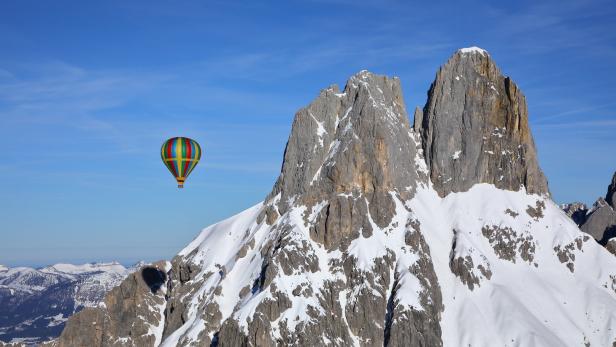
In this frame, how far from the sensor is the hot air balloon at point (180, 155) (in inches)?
5856

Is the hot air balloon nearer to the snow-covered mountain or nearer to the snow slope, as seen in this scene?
the snow-covered mountain

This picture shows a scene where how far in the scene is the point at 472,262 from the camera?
174 m

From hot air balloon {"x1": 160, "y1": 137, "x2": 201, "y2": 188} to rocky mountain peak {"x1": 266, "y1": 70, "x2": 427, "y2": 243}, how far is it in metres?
38.6

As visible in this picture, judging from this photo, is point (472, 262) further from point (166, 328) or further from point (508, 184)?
point (166, 328)

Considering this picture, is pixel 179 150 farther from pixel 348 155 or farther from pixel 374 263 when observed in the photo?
pixel 374 263

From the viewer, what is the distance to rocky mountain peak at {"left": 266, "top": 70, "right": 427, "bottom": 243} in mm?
181375

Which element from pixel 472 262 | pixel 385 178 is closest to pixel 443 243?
pixel 472 262

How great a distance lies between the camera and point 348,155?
7180 inches

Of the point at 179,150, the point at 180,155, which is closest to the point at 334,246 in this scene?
the point at 180,155

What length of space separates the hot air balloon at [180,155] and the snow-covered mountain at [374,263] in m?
30.1

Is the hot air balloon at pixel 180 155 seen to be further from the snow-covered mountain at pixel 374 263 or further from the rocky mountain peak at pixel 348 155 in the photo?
the rocky mountain peak at pixel 348 155

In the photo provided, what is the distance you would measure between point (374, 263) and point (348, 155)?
99.3 feet

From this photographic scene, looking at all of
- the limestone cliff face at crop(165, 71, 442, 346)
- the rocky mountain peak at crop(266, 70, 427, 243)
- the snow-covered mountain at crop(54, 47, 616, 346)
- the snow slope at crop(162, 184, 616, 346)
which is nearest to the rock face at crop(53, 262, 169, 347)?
the snow-covered mountain at crop(54, 47, 616, 346)

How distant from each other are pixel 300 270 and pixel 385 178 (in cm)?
3555
